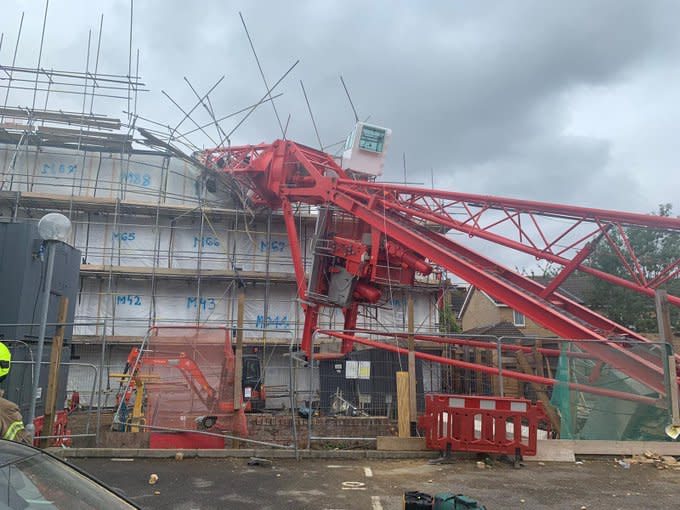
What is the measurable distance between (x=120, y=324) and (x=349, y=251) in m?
10.2

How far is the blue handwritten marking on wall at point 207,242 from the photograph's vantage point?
20.5m

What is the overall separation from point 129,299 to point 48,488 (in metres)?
18.3

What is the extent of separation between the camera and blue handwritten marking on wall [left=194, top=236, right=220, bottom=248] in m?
20.5

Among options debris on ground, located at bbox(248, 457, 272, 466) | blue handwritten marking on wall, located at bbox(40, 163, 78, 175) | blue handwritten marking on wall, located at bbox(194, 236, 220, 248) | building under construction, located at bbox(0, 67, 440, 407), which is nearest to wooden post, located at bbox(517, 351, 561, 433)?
debris on ground, located at bbox(248, 457, 272, 466)

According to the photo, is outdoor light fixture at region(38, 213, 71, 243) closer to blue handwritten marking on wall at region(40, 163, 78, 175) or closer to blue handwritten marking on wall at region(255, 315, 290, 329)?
blue handwritten marking on wall at region(255, 315, 290, 329)

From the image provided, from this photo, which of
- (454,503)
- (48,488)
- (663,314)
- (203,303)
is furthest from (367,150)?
(48,488)

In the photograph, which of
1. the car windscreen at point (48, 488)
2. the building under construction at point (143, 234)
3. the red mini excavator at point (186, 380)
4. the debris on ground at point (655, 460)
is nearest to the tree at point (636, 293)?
the building under construction at point (143, 234)

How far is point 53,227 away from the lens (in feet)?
21.3

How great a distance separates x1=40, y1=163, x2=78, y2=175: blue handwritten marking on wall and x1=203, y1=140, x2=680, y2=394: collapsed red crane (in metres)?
5.90

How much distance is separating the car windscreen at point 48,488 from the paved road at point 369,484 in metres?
3.59

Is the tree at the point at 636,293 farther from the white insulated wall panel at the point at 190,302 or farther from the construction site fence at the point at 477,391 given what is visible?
the white insulated wall panel at the point at 190,302

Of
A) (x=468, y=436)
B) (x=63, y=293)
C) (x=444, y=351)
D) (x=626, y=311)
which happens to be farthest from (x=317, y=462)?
(x=626, y=311)

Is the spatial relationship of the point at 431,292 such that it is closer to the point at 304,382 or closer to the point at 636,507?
the point at 304,382

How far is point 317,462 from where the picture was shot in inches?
321
